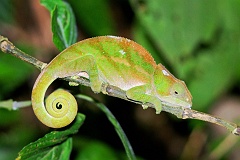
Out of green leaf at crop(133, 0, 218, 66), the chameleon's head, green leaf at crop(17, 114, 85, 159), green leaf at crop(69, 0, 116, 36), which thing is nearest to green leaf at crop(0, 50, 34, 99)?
green leaf at crop(69, 0, 116, 36)

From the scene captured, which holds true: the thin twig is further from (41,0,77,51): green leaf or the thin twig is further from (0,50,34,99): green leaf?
(0,50,34,99): green leaf

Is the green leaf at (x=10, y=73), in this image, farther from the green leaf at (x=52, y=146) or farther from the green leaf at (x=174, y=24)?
the green leaf at (x=52, y=146)

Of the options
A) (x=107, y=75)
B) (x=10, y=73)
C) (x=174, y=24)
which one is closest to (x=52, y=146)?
(x=107, y=75)

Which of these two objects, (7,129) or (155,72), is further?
(7,129)

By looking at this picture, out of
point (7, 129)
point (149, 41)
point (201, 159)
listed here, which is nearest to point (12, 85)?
point (7, 129)

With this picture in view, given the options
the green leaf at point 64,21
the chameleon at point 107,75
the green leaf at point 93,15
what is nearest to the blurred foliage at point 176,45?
the green leaf at point 93,15

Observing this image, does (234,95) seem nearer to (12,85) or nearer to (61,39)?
(12,85)
